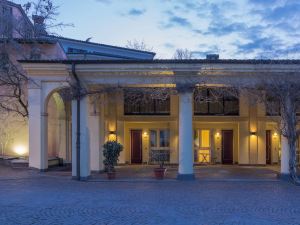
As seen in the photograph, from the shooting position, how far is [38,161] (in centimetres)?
2147

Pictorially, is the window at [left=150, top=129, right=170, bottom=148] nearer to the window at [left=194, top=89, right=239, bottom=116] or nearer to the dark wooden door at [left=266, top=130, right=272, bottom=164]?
the window at [left=194, top=89, right=239, bottom=116]

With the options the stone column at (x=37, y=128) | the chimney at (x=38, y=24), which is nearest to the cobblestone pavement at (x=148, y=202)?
the stone column at (x=37, y=128)

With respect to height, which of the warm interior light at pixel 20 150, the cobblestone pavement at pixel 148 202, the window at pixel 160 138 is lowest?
the cobblestone pavement at pixel 148 202

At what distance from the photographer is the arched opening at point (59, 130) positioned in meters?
25.2

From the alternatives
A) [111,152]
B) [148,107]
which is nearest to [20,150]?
[148,107]

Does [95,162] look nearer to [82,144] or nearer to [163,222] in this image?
[82,144]

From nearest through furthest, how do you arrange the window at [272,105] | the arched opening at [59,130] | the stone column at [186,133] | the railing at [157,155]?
the stone column at [186,133] → the window at [272,105] → the arched opening at [59,130] → the railing at [157,155]

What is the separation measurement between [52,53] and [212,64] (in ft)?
36.1

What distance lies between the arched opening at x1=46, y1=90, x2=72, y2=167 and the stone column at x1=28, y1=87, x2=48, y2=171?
3.54 meters

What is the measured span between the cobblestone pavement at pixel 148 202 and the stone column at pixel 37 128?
216cm

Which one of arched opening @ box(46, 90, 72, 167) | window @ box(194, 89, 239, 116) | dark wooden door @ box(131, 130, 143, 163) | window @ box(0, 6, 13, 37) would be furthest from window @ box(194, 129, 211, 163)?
window @ box(0, 6, 13, 37)

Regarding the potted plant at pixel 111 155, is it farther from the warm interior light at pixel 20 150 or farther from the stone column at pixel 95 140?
the warm interior light at pixel 20 150

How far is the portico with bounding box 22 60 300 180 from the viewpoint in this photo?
19141 millimetres

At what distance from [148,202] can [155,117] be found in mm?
13450
